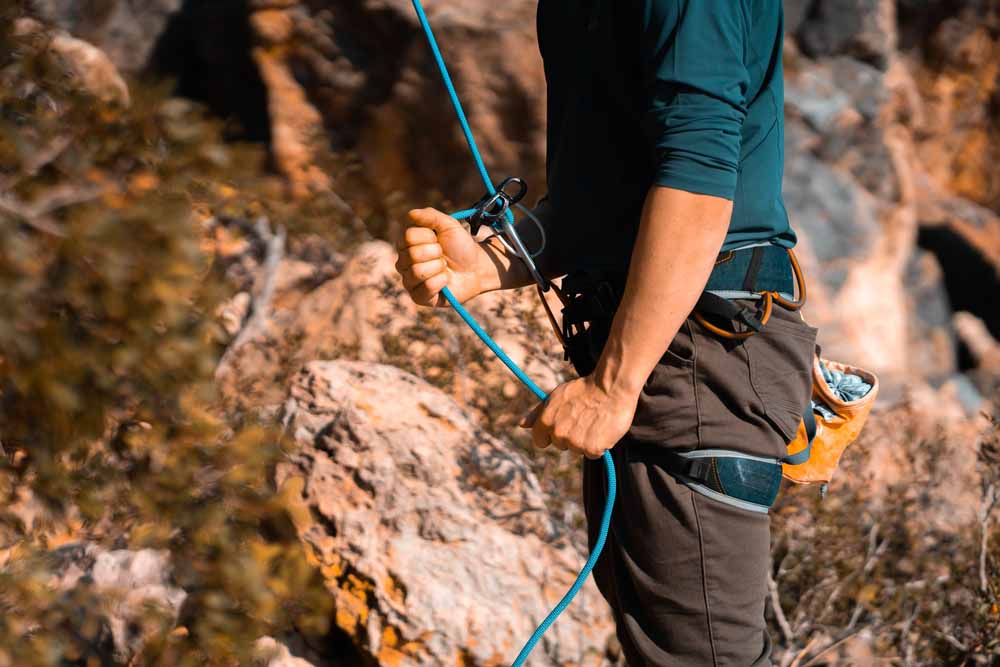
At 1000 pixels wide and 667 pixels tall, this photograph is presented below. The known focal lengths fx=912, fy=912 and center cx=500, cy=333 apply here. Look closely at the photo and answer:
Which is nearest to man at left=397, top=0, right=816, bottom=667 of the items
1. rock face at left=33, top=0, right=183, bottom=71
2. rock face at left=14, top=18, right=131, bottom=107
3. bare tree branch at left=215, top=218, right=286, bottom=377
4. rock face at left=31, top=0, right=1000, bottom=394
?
rock face at left=14, top=18, right=131, bottom=107

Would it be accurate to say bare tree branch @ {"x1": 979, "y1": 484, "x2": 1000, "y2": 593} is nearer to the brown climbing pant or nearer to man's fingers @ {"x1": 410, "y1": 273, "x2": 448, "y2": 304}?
the brown climbing pant

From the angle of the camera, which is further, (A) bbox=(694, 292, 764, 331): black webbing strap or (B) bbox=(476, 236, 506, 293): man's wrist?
(B) bbox=(476, 236, 506, 293): man's wrist

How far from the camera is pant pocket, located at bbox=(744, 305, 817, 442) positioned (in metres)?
1.51

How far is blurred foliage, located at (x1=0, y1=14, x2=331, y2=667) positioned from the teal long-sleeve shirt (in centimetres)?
86

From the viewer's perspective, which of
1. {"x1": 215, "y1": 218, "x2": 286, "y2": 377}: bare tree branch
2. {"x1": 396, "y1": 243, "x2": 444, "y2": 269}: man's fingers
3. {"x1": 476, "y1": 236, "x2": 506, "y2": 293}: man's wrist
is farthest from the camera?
{"x1": 215, "y1": 218, "x2": 286, "y2": 377}: bare tree branch

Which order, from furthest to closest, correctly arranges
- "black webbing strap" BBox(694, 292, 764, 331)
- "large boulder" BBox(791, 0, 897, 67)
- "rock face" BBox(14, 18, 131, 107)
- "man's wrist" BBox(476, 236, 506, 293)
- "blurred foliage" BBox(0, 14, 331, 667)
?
"large boulder" BBox(791, 0, 897, 67) → "rock face" BBox(14, 18, 131, 107) → "blurred foliage" BBox(0, 14, 331, 667) → "man's wrist" BBox(476, 236, 506, 293) → "black webbing strap" BBox(694, 292, 764, 331)

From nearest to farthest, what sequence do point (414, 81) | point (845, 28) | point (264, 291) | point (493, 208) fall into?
1. point (493, 208)
2. point (264, 291)
3. point (414, 81)
4. point (845, 28)

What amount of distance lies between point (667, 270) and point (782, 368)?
1.29 ft

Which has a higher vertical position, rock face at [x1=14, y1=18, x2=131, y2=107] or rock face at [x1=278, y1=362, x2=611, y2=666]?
rock face at [x1=14, y1=18, x2=131, y2=107]

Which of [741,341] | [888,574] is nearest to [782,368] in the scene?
[741,341]

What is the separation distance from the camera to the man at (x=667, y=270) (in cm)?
126

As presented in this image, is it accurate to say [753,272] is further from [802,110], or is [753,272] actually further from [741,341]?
[802,110]

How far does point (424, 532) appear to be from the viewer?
8.13 feet

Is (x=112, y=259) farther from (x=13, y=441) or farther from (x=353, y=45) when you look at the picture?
(x=353, y=45)
